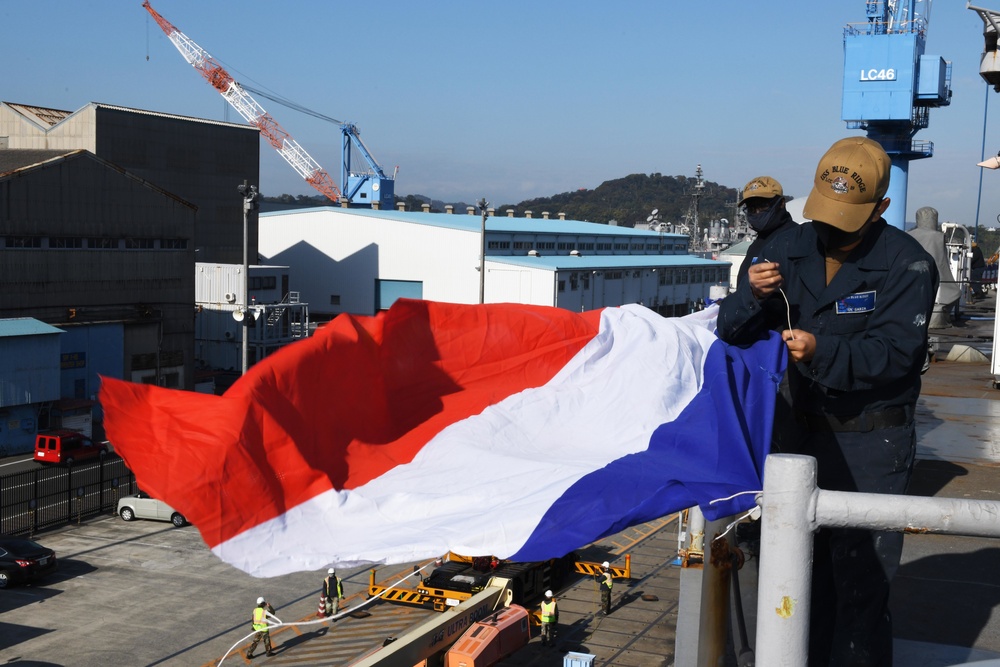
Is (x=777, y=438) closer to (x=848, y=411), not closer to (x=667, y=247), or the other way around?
(x=848, y=411)

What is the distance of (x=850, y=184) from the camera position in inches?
162

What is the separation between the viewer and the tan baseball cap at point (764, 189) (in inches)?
264

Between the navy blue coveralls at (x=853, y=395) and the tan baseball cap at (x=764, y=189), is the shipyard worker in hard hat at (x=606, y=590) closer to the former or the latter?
the tan baseball cap at (x=764, y=189)

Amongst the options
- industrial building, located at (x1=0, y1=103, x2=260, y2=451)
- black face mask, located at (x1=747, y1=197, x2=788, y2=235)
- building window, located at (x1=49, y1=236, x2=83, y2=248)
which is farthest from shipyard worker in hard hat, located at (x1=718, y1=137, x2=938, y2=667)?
building window, located at (x1=49, y1=236, x2=83, y2=248)

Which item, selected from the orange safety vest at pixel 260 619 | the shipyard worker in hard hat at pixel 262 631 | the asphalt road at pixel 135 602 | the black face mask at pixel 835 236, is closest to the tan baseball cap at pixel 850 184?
the black face mask at pixel 835 236

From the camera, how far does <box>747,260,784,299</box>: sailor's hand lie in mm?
4188

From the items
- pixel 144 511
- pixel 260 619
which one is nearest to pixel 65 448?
pixel 144 511

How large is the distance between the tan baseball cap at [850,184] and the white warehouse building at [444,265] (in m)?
50.6

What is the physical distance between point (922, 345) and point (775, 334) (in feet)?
2.43

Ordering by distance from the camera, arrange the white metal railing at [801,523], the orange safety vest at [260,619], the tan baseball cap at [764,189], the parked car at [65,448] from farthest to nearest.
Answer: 1. the parked car at [65,448]
2. the orange safety vest at [260,619]
3. the tan baseball cap at [764,189]
4. the white metal railing at [801,523]

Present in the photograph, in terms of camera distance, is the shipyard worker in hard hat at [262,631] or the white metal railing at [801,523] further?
the shipyard worker in hard hat at [262,631]

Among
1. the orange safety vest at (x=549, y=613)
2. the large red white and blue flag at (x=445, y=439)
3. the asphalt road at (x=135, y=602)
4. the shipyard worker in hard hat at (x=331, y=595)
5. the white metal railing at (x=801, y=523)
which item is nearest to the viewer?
the white metal railing at (x=801, y=523)

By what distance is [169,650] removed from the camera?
21875 millimetres

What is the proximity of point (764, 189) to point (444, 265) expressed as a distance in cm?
5458
